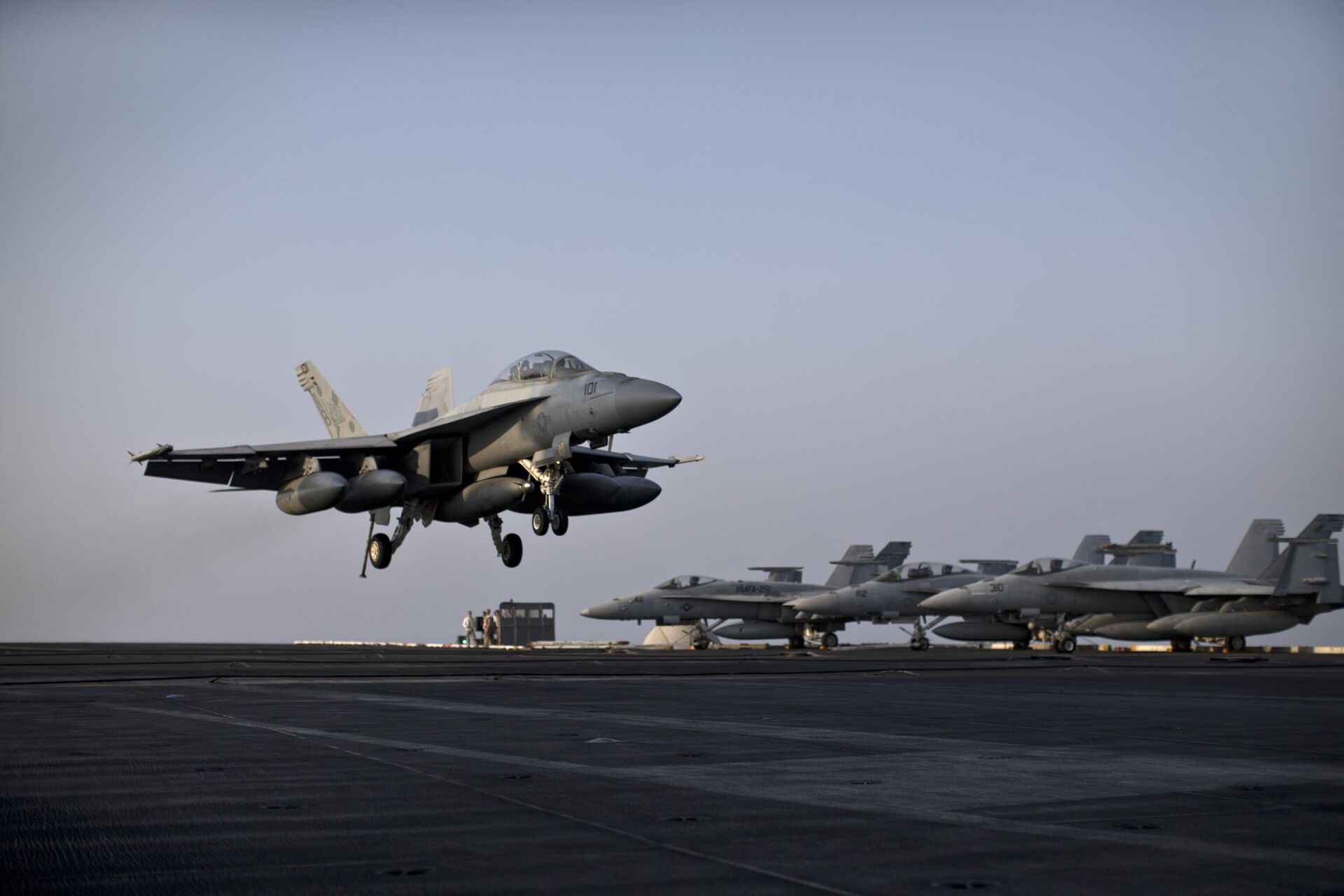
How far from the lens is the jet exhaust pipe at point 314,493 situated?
98.2 feet

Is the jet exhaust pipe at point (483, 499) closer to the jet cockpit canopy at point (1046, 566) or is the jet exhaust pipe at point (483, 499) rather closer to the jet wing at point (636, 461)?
the jet wing at point (636, 461)

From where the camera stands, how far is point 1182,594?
4534 cm

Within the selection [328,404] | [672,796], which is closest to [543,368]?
A: [328,404]

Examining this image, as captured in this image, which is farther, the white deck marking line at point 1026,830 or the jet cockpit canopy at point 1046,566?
the jet cockpit canopy at point 1046,566

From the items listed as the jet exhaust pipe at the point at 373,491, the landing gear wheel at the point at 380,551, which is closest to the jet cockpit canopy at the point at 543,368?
the jet exhaust pipe at the point at 373,491

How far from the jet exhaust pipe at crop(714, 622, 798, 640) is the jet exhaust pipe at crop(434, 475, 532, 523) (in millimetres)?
24041

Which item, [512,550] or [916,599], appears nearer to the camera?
[512,550]

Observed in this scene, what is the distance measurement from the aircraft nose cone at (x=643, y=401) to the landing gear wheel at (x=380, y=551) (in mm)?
11723

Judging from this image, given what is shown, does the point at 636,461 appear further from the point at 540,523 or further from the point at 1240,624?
the point at 1240,624

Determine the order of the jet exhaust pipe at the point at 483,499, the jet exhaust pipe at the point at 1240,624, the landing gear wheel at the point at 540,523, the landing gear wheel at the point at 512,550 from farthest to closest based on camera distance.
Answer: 1. the jet exhaust pipe at the point at 1240,624
2. the landing gear wheel at the point at 512,550
3. the jet exhaust pipe at the point at 483,499
4. the landing gear wheel at the point at 540,523

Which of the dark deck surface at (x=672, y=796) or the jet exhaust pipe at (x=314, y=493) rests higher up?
the jet exhaust pipe at (x=314, y=493)

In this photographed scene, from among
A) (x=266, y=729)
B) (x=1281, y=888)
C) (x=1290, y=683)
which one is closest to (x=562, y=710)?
(x=266, y=729)

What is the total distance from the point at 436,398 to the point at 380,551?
4693 mm

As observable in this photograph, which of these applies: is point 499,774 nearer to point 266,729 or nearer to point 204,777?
point 204,777
